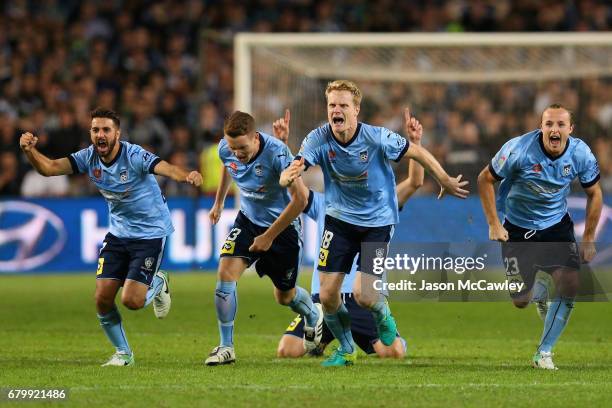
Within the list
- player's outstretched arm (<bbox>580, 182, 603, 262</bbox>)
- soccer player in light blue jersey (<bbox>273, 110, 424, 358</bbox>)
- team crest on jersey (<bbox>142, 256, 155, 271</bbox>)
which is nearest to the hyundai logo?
soccer player in light blue jersey (<bbox>273, 110, 424, 358</bbox>)

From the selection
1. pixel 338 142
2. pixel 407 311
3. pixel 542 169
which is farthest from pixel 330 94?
pixel 407 311

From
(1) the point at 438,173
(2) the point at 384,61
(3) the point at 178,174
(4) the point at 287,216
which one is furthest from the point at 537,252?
(2) the point at 384,61

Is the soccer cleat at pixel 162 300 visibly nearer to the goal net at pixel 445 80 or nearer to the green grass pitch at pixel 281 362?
the green grass pitch at pixel 281 362

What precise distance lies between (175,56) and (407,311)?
10.2 m

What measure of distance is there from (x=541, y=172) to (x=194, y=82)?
14342 millimetres

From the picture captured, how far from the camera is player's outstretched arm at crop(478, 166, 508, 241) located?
954 cm

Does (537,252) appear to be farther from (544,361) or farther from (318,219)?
(318,219)

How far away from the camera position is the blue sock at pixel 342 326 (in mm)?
9914

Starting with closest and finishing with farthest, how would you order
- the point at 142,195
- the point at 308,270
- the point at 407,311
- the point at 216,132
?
1. the point at 142,195
2. the point at 407,311
3. the point at 308,270
4. the point at 216,132

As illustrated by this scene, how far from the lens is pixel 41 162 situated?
10086mm

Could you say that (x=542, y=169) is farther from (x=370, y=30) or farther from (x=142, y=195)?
(x=370, y=30)

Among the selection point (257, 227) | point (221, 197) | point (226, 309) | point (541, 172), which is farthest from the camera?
point (221, 197)

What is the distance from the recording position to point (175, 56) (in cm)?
2367

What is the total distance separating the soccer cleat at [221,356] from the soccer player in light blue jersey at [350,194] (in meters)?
0.76
